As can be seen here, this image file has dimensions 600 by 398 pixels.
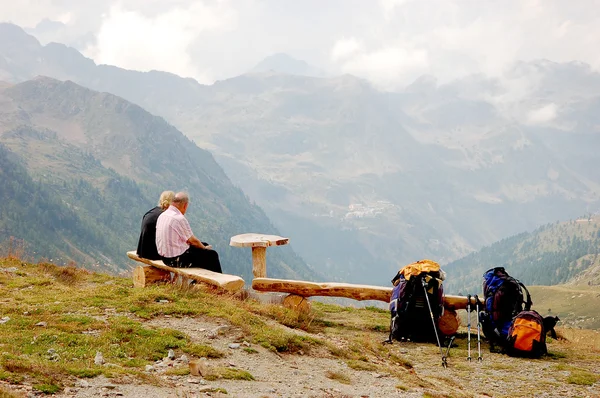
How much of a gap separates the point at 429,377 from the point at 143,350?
17.5ft

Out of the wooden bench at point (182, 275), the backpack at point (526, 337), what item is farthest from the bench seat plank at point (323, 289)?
the backpack at point (526, 337)

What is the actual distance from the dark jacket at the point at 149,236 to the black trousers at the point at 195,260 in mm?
870

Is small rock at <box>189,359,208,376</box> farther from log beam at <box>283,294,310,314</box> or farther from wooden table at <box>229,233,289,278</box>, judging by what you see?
wooden table at <box>229,233,289,278</box>

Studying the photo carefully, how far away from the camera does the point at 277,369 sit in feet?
31.3

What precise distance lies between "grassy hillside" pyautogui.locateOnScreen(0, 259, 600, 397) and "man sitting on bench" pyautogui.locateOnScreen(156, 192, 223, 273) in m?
1.02

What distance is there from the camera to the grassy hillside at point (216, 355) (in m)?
7.82

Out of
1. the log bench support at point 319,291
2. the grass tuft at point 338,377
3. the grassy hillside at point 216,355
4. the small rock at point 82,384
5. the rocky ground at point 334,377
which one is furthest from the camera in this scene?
the log bench support at point 319,291

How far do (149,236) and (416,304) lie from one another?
24.9ft

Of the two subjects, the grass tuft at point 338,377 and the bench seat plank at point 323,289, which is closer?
the grass tuft at point 338,377

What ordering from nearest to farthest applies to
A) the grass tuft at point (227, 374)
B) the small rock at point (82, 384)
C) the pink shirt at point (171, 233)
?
the small rock at point (82, 384) → the grass tuft at point (227, 374) → the pink shirt at point (171, 233)

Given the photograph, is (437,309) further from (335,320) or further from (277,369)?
(277,369)

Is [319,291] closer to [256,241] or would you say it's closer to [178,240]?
[256,241]

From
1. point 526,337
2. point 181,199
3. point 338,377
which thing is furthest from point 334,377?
point 181,199

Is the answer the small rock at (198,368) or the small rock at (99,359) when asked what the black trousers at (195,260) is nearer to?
the small rock at (99,359)
